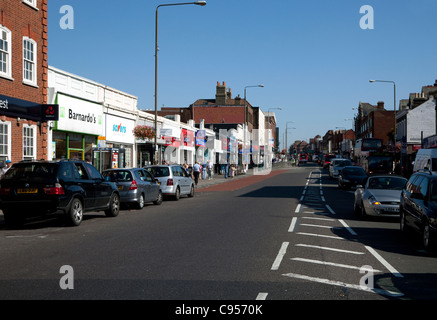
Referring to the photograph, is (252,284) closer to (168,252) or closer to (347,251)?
(168,252)

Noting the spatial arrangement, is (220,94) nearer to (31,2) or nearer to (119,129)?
(119,129)

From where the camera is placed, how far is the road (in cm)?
632

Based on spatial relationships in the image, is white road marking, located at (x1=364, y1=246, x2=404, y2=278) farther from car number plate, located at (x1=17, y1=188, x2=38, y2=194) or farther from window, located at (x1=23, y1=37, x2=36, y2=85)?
window, located at (x1=23, y1=37, x2=36, y2=85)

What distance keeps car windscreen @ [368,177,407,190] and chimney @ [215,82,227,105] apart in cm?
7827

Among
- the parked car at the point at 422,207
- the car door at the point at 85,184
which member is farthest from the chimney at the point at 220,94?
the parked car at the point at 422,207

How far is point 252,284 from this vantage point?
21.8ft

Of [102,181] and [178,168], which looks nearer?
[102,181]

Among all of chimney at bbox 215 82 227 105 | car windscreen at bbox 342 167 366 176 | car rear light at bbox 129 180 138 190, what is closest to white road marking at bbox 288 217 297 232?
car rear light at bbox 129 180 138 190

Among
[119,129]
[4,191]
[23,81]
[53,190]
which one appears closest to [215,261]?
[53,190]

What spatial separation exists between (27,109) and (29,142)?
143 cm

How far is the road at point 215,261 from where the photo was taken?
20.7ft

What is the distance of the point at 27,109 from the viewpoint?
69.8ft

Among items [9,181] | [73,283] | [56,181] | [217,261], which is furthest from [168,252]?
[9,181]

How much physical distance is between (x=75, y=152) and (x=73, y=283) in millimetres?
20393
